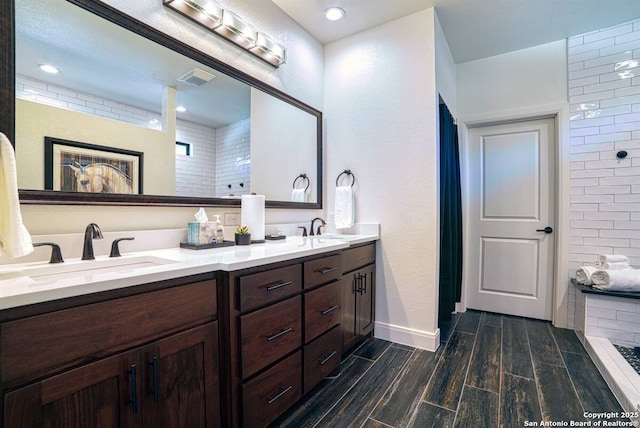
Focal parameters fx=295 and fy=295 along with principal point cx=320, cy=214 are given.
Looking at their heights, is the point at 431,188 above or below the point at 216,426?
above

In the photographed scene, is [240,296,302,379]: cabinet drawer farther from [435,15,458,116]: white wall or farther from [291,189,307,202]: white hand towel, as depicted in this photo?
[435,15,458,116]: white wall

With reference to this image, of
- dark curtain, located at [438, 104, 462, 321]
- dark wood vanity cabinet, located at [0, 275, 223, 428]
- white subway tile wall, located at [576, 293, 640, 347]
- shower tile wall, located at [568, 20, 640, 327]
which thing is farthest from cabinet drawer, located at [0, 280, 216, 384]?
shower tile wall, located at [568, 20, 640, 327]

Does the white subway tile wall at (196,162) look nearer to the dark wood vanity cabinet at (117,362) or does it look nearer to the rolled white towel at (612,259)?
the dark wood vanity cabinet at (117,362)

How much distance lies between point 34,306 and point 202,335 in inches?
20.6

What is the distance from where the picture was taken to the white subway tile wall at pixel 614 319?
2.16 meters

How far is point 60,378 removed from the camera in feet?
2.64

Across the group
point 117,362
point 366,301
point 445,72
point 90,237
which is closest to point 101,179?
point 90,237

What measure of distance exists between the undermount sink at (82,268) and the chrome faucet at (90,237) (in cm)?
3

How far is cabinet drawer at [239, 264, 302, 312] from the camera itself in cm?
126

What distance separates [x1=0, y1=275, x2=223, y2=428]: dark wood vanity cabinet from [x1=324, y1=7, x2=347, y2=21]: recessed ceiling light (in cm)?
224

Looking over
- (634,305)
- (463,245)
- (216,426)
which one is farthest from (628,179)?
(216,426)

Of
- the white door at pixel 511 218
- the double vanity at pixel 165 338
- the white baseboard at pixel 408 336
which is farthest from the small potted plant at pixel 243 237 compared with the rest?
the white door at pixel 511 218

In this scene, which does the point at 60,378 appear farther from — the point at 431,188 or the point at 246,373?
the point at 431,188

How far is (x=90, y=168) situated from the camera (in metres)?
1.34
